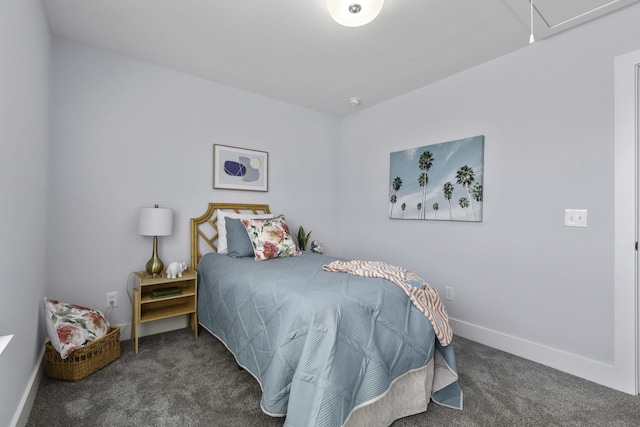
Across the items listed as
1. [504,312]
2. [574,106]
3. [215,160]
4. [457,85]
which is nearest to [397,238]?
[504,312]

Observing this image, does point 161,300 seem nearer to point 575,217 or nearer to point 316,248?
point 316,248

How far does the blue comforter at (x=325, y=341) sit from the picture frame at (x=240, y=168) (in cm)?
143

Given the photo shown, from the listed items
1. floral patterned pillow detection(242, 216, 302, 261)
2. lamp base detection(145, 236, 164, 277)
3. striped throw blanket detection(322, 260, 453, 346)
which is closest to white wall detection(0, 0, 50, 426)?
lamp base detection(145, 236, 164, 277)

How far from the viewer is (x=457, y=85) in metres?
2.90

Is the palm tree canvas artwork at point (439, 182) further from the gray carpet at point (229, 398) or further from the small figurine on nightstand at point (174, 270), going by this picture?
the small figurine on nightstand at point (174, 270)

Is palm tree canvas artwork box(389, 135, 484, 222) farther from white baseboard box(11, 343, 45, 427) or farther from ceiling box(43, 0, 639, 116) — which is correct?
white baseboard box(11, 343, 45, 427)

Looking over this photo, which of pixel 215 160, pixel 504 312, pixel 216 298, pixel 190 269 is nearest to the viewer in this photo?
pixel 216 298

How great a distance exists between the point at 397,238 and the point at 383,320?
6.47 ft

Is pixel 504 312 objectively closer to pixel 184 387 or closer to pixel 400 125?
pixel 400 125

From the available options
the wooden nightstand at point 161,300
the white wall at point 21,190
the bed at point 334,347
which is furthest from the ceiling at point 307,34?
the wooden nightstand at point 161,300

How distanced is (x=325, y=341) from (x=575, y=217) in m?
2.10

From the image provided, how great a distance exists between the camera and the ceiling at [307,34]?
6.48 ft

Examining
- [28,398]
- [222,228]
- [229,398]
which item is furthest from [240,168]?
[28,398]

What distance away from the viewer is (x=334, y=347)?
1338 millimetres
